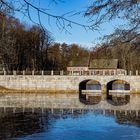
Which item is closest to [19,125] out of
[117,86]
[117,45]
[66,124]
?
[66,124]

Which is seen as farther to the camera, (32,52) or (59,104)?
(32,52)

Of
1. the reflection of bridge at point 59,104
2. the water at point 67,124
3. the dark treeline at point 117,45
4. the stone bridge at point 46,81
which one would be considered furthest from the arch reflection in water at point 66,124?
the stone bridge at point 46,81

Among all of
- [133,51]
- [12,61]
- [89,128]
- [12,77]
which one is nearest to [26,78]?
[12,77]

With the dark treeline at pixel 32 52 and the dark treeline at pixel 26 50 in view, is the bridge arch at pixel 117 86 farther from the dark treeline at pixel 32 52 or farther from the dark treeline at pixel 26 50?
the dark treeline at pixel 26 50

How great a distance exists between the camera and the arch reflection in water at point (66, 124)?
19500 mm

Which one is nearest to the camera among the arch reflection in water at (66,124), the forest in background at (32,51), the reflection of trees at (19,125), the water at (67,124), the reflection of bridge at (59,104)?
the water at (67,124)

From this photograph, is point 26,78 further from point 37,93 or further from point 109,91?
point 109,91

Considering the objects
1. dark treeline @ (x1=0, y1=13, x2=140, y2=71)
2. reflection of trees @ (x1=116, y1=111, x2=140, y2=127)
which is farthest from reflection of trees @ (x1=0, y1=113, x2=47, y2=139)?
dark treeline @ (x1=0, y1=13, x2=140, y2=71)

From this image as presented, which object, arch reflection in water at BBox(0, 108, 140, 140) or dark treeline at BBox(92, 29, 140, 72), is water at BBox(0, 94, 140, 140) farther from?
dark treeline at BBox(92, 29, 140, 72)

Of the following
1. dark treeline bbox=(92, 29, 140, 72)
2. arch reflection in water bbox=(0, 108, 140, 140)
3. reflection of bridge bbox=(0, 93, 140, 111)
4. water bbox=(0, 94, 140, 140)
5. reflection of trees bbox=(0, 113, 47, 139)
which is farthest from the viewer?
reflection of bridge bbox=(0, 93, 140, 111)

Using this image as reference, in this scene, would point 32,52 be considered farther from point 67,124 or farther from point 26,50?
point 67,124

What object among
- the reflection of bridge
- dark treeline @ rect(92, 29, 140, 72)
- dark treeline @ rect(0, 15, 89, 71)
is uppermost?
dark treeline @ rect(0, 15, 89, 71)

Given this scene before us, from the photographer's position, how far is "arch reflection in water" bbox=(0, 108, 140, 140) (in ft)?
64.0

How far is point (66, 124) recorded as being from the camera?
23.5m
